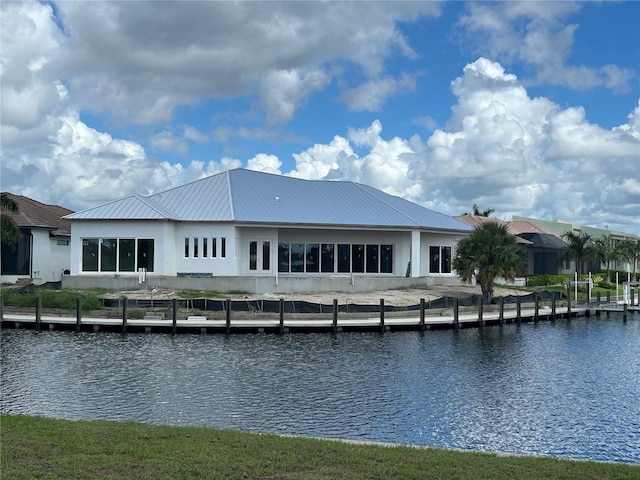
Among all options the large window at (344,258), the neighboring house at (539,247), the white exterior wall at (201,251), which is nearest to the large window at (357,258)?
the large window at (344,258)

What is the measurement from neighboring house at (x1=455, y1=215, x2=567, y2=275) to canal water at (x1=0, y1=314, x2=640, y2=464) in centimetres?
3526

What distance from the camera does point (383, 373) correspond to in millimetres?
22469

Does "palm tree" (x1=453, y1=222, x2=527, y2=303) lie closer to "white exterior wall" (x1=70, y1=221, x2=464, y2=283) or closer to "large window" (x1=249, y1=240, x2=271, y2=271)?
"white exterior wall" (x1=70, y1=221, x2=464, y2=283)

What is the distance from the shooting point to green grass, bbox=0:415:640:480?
935 centimetres

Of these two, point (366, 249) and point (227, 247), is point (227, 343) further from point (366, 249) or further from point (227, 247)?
point (366, 249)

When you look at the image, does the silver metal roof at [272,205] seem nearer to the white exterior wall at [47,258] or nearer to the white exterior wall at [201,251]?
the white exterior wall at [201,251]

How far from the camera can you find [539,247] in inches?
2621

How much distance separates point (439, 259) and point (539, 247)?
72.5 ft

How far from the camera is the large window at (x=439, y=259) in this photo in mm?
48312

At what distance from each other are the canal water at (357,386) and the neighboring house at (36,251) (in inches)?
604

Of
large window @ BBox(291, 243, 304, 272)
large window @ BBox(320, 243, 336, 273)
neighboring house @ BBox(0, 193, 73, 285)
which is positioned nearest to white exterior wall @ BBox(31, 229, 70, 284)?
neighboring house @ BBox(0, 193, 73, 285)

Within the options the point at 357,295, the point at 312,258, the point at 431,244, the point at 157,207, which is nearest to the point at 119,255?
the point at 157,207

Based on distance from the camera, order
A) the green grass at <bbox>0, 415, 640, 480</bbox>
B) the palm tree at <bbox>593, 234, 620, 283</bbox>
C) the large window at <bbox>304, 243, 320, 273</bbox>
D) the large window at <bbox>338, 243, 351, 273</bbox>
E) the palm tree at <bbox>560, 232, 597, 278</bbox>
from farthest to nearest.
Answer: the palm tree at <bbox>593, 234, 620, 283</bbox> < the palm tree at <bbox>560, 232, 597, 278</bbox> < the large window at <bbox>338, 243, 351, 273</bbox> < the large window at <bbox>304, 243, 320, 273</bbox> < the green grass at <bbox>0, 415, 640, 480</bbox>

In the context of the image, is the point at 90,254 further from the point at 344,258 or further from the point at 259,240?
the point at 344,258
